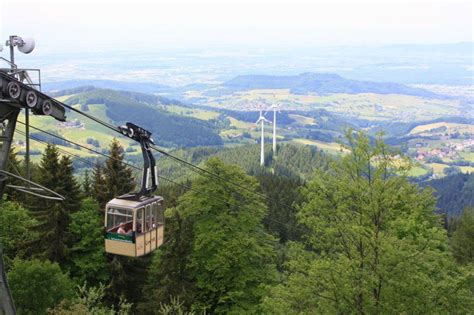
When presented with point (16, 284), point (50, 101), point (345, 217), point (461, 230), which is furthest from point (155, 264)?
point (461, 230)

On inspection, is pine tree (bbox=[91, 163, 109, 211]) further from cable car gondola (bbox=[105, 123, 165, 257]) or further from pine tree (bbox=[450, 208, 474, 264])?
pine tree (bbox=[450, 208, 474, 264])

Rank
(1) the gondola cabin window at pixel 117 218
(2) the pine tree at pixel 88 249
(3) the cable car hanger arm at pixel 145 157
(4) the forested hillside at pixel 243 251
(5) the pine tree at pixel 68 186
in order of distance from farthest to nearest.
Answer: (5) the pine tree at pixel 68 186 → (2) the pine tree at pixel 88 249 → (4) the forested hillside at pixel 243 251 → (1) the gondola cabin window at pixel 117 218 → (3) the cable car hanger arm at pixel 145 157

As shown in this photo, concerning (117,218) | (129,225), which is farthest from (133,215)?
(117,218)

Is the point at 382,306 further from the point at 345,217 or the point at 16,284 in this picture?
the point at 16,284

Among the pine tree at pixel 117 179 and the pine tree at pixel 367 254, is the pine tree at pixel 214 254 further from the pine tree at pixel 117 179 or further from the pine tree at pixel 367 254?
the pine tree at pixel 367 254

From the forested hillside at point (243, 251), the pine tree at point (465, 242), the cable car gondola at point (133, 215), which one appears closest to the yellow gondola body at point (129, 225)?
the cable car gondola at point (133, 215)

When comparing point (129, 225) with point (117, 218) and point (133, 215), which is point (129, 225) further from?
point (133, 215)
